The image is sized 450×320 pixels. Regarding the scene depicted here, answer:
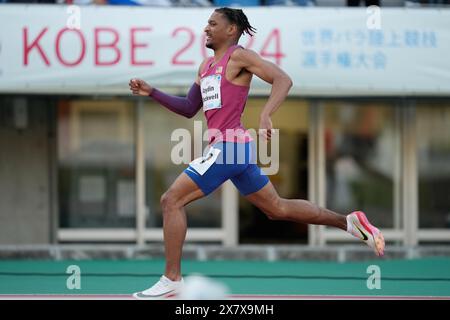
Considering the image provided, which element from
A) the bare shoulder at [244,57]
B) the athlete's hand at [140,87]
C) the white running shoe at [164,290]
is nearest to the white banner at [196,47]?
the athlete's hand at [140,87]

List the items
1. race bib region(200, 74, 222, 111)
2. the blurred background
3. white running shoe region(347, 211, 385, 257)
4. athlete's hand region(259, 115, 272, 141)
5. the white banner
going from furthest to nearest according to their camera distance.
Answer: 1. the blurred background
2. the white banner
3. white running shoe region(347, 211, 385, 257)
4. race bib region(200, 74, 222, 111)
5. athlete's hand region(259, 115, 272, 141)

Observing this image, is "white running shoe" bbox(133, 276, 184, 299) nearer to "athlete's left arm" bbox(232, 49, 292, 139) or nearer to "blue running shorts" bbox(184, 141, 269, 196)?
"blue running shorts" bbox(184, 141, 269, 196)

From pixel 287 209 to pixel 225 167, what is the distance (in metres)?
0.62

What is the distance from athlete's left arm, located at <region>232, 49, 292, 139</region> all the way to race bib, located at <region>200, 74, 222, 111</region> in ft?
0.69

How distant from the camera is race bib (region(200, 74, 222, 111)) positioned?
655 cm

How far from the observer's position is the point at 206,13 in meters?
10.7

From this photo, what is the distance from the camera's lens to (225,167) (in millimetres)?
6430

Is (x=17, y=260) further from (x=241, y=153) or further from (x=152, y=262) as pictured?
(x=241, y=153)

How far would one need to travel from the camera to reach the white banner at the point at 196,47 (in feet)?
34.4

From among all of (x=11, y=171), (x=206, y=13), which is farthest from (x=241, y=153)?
(x=11, y=171)

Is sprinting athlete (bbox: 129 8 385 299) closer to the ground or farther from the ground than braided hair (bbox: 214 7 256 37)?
closer to the ground

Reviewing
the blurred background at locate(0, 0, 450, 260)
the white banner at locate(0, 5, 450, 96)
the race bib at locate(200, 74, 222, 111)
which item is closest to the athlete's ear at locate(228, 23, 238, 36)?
the race bib at locate(200, 74, 222, 111)

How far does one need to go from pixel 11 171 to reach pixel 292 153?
373 cm

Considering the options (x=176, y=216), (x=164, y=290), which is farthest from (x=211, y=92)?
(x=164, y=290)
